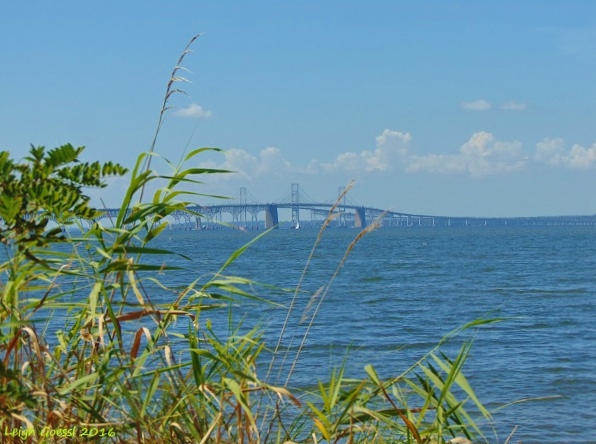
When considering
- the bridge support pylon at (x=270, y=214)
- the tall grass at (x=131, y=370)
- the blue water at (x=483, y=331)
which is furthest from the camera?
the bridge support pylon at (x=270, y=214)

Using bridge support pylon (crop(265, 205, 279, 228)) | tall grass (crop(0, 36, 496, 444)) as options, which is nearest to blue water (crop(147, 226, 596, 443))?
tall grass (crop(0, 36, 496, 444))

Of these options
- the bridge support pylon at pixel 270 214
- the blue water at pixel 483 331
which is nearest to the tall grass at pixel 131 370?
the blue water at pixel 483 331

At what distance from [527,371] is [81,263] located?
911 centimetres

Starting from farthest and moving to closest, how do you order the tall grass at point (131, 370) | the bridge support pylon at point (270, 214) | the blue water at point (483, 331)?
the bridge support pylon at point (270, 214) < the blue water at point (483, 331) < the tall grass at point (131, 370)

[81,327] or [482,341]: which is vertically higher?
[81,327]

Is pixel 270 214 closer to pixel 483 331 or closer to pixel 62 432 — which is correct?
pixel 483 331

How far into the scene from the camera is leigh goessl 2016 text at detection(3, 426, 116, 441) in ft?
9.17

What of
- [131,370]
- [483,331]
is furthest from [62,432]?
[483,331]

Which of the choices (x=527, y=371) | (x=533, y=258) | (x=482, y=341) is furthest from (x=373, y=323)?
(x=533, y=258)

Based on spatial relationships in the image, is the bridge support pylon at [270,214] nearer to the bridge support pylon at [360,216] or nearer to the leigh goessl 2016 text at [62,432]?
the bridge support pylon at [360,216]

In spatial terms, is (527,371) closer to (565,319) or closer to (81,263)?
(565,319)

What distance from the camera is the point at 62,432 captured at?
287cm

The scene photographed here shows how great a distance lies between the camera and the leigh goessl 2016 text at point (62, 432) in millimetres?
2795

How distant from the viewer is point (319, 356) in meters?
11.1
